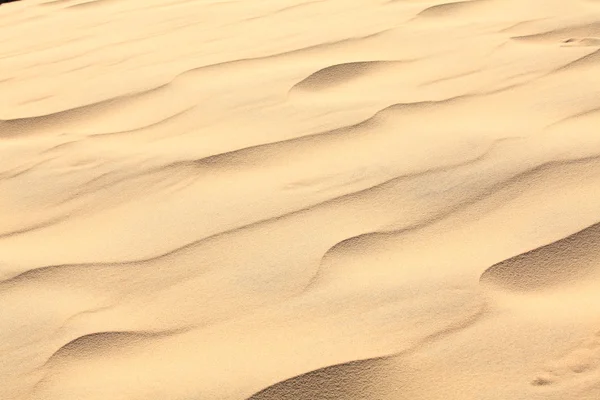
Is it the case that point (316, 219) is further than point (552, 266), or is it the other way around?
point (316, 219)

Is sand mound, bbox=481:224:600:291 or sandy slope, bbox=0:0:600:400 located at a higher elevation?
sandy slope, bbox=0:0:600:400

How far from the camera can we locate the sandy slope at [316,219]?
1.06 meters

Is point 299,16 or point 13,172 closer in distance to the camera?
point 13,172

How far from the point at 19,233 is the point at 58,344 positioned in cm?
37

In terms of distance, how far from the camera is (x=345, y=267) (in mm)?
1236

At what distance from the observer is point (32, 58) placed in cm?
259

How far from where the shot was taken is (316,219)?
1.37 meters

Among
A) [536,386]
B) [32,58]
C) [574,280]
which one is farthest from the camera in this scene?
[32,58]

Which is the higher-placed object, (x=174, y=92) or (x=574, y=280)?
(x=174, y=92)

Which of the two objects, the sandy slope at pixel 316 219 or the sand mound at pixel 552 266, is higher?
the sandy slope at pixel 316 219

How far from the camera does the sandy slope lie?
1057 millimetres

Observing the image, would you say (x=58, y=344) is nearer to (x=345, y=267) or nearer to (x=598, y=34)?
(x=345, y=267)

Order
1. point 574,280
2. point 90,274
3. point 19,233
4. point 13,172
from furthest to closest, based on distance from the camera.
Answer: point 13,172 → point 19,233 → point 90,274 → point 574,280

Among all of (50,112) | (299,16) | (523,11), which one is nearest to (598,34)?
(523,11)
